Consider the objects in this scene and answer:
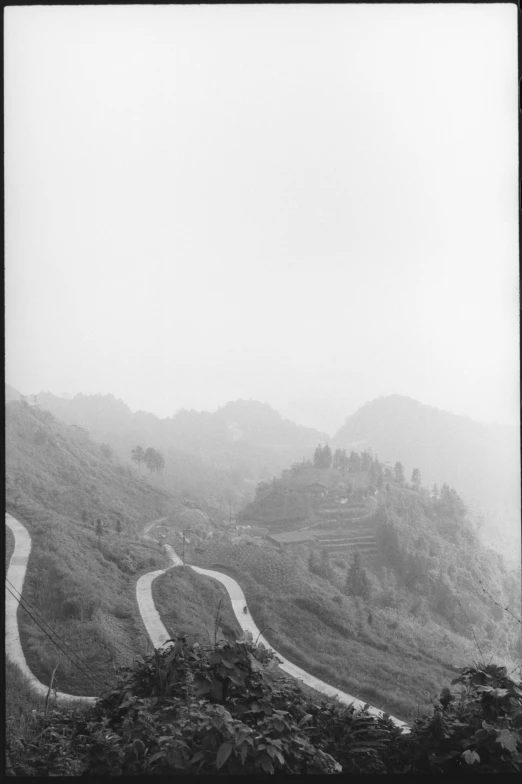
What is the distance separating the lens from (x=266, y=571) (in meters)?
3.25

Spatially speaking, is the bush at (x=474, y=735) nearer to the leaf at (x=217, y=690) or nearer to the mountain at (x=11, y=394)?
the leaf at (x=217, y=690)

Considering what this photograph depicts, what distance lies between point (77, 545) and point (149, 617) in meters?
0.64

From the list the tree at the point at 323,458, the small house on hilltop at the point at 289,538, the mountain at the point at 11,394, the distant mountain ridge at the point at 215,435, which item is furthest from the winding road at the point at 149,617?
the tree at the point at 323,458

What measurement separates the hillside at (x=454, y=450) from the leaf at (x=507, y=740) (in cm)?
167

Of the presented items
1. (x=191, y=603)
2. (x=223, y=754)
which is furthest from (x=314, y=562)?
(x=223, y=754)

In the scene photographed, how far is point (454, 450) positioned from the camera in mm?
3633

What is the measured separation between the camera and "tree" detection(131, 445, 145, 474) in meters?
3.62

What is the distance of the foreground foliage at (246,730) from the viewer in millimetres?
1913

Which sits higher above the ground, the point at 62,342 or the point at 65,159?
the point at 65,159

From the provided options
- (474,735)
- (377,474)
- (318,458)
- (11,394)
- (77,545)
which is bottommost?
(474,735)

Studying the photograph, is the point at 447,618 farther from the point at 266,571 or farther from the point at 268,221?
the point at 268,221

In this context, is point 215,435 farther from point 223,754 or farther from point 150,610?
point 223,754

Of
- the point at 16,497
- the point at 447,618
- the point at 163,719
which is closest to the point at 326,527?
the point at 447,618

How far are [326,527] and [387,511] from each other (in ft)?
1.42
